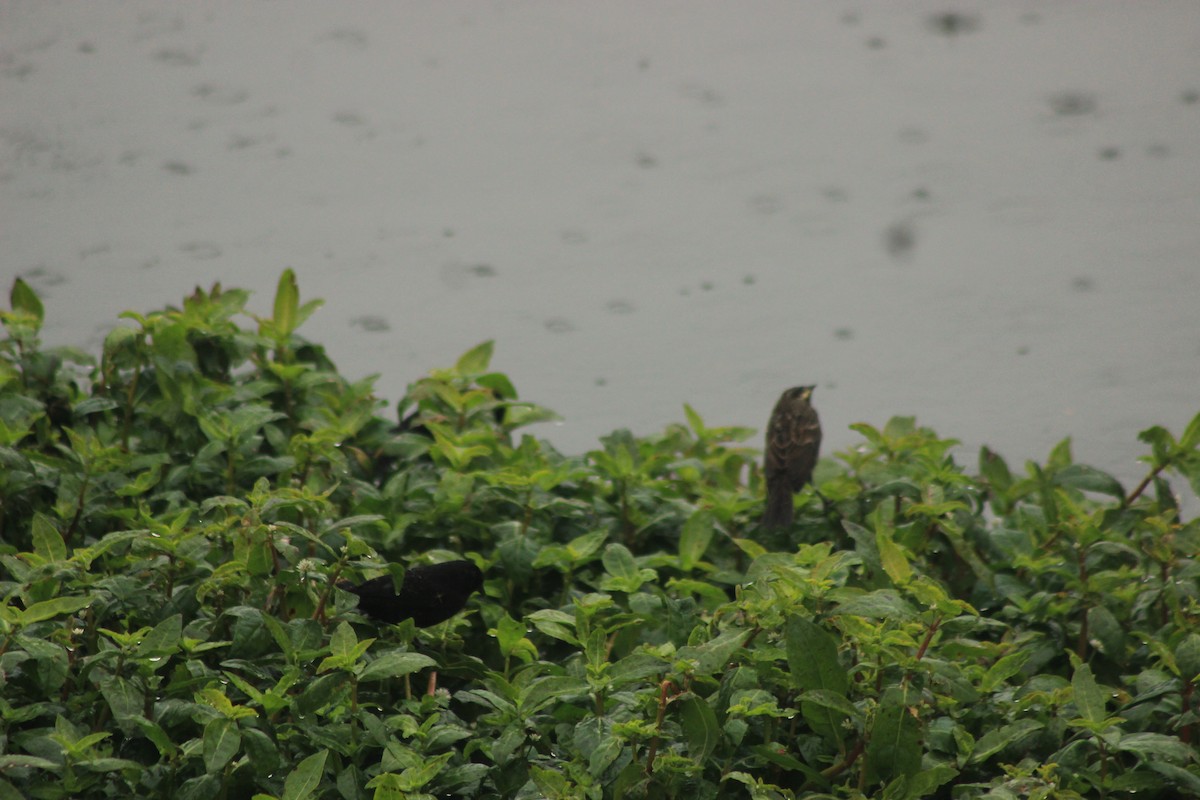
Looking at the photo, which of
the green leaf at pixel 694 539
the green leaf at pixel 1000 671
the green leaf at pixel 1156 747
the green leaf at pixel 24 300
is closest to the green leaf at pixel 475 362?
the green leaf at pixel 694 539

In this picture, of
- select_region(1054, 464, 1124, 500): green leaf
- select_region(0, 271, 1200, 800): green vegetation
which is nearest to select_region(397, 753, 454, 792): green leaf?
select_region(0, 271, 1200, 800): green vegetation

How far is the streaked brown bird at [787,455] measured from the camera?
2.98 m

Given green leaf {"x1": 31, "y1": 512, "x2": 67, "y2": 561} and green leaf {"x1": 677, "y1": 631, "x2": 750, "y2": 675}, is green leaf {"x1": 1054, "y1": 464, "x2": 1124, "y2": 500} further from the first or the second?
green leaf {"x1": 31, "y1": 512, "x2": 67, "y2": 561}

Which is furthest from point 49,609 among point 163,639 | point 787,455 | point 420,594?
point 787,455

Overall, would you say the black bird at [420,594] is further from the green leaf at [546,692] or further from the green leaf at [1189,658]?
the green leaf at [1189,658]

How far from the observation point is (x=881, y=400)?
5430 millimetres

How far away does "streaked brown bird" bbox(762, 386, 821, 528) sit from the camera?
2984mm

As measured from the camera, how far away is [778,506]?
2996 millimetres

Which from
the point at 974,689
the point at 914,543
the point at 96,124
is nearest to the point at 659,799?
the point at 974,689

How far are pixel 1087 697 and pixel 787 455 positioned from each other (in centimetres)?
127

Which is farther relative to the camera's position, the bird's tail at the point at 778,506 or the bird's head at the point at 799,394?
the bird's head at the point at 799,394

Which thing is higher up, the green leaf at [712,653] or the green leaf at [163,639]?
the green leaf at [712,653]

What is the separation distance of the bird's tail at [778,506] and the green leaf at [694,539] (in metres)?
0.26

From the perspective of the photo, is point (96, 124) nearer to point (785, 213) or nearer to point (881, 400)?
point (785, 213)
